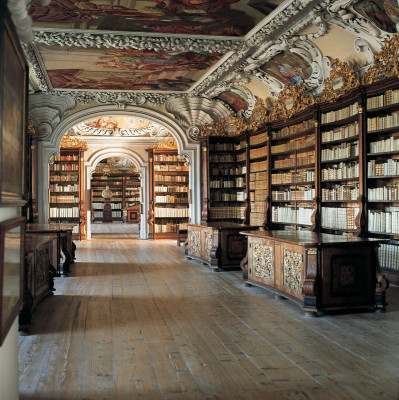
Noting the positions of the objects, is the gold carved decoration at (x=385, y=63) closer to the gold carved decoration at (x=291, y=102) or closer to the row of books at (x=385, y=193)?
the row of books at (x=385, y=193)

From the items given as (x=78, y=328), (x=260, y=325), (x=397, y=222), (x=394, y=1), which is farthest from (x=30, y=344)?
(x=394, y=1)

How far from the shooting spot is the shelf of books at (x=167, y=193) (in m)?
17.8

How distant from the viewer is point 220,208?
13664 millimetres

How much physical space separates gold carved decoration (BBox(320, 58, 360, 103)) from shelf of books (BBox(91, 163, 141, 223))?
2376cm

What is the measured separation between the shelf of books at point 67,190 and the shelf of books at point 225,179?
6.10m

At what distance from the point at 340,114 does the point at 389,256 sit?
272cm

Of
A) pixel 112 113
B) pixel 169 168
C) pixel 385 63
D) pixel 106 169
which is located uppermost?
pixel 112 113

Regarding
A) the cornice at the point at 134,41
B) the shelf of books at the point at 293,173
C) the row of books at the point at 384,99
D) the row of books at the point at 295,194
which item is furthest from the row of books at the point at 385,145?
the cornice at the point at 134,41

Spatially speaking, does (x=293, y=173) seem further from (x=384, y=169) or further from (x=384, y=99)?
(x=384, y=99)

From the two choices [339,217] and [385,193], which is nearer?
[385,193]

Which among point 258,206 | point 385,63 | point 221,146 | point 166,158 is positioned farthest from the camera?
point 166,158

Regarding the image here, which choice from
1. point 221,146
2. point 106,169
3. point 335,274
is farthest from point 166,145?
point 106,169

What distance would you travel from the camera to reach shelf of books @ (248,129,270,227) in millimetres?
11617

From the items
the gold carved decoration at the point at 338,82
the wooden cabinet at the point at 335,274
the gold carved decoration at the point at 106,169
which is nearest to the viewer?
the wooden cabinet at the point at 335,274
